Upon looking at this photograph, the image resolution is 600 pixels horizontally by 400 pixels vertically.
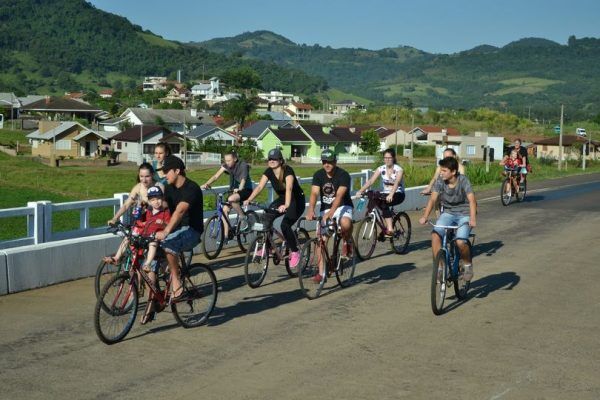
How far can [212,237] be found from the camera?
15.0 metres

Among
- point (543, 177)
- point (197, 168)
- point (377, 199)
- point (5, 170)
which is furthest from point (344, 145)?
point (377, 199)

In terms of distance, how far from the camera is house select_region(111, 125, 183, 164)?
103125mm

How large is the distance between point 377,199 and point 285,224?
344 cm

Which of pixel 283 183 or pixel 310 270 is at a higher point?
pixel 283 183

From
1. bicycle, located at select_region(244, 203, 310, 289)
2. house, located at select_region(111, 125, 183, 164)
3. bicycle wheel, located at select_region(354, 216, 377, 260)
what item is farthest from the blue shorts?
house, located at select_region(111, 125, 183, 164)

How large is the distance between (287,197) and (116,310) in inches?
147

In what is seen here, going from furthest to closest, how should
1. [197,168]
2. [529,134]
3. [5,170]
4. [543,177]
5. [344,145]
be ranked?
[529,134], [344,145], [197,168], [5,170], [543,177]

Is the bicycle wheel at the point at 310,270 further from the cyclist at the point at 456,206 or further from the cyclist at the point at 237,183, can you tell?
the cyclist at the point at 237,183

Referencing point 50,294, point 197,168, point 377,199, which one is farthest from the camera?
point 197,168

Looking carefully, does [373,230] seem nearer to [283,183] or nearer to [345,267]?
[345,267]

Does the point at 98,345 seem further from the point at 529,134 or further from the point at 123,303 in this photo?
A: the point at 529,134

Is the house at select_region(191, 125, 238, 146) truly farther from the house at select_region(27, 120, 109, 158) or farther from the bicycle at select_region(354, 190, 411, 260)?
the bicycle at select_region(354, 190, 411, 260)

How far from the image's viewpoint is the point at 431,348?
892cm

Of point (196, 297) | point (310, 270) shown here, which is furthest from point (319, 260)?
point (196, 297)
